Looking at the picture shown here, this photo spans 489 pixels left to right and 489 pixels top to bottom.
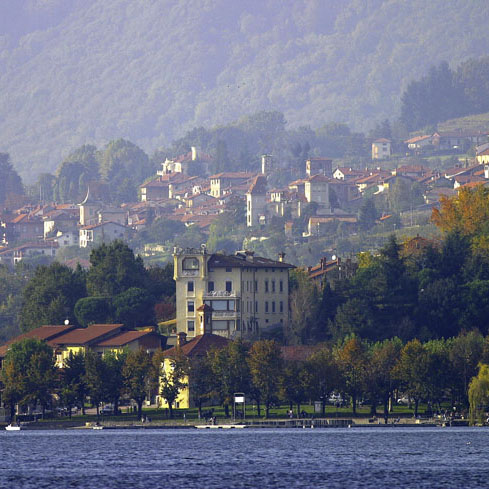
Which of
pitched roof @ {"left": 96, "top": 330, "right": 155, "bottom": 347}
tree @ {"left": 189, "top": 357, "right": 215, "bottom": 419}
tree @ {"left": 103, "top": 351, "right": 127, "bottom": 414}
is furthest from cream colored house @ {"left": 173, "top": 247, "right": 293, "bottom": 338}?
tree @ {"left": 189, "top": 357, "right": 215, "bottom": 419}

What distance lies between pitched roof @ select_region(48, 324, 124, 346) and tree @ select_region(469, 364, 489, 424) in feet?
156

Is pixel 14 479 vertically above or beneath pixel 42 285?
beneath

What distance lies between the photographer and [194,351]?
164500 mm

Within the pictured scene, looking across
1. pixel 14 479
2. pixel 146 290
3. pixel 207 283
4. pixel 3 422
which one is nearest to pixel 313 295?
pixel 207 283

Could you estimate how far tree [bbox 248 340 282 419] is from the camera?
499 feet

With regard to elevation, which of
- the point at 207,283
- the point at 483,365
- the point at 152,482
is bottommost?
the point at 152,482

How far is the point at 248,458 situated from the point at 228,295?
208ft

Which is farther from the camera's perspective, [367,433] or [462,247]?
[462,247]

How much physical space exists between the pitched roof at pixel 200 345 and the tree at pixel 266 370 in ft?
28.0

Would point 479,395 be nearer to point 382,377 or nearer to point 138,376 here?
point 382,377

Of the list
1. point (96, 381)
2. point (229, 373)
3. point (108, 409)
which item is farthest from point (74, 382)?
point (229, 373)

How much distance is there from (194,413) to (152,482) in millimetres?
53207

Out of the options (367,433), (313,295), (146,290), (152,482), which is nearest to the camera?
(152,482)

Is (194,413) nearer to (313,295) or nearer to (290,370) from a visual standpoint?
(290,370)
